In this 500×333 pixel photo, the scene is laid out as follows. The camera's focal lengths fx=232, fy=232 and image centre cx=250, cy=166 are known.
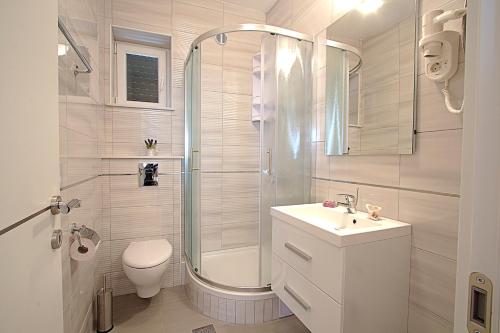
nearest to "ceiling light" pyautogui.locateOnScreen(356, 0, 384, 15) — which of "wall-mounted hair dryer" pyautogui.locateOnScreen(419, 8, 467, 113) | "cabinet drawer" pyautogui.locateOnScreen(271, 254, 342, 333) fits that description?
"wall-mounted hair dryer" pyautogui.locateOnScreen(419, 8, 467, 113)

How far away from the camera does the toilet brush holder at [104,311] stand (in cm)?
163

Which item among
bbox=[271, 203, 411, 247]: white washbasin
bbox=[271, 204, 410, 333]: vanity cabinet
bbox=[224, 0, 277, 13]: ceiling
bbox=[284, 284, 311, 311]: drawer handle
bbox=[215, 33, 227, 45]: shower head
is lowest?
bbox=[284, 284, 311, 311]: drawer handle

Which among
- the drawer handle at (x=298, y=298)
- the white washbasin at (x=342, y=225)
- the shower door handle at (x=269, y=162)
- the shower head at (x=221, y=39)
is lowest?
the drawer handle at (x=298, y=298)

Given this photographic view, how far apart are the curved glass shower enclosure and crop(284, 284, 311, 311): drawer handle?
1.33 ft

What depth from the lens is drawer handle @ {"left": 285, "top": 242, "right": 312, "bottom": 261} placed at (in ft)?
3.86

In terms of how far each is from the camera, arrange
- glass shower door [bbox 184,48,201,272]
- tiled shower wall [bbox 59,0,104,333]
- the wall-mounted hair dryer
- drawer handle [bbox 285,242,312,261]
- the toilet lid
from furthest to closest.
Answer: glass shower door [bbox 184,48,201,272], the toilet lid, drawer handle [bbox 285,242,312,261], tiled shower wall [bbox 59,0,104,333], the wall-mounted hair dryer

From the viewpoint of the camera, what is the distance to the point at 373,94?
1.39m

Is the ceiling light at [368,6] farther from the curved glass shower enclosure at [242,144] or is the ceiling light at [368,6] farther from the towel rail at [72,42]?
the towel rail at [72,42]

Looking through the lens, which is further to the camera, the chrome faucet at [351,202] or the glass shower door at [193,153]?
the glass shower door at [193,153]

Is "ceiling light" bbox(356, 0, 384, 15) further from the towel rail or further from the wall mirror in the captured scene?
the towel rail

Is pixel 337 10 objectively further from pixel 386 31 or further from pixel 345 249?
pixel 345 249

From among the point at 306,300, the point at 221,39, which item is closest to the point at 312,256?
the point at 306,300

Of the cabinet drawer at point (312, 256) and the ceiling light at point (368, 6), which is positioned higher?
the ceiling light at point (368, 6)

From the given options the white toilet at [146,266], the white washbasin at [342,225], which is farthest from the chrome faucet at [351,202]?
the white toilet at [146,266]
